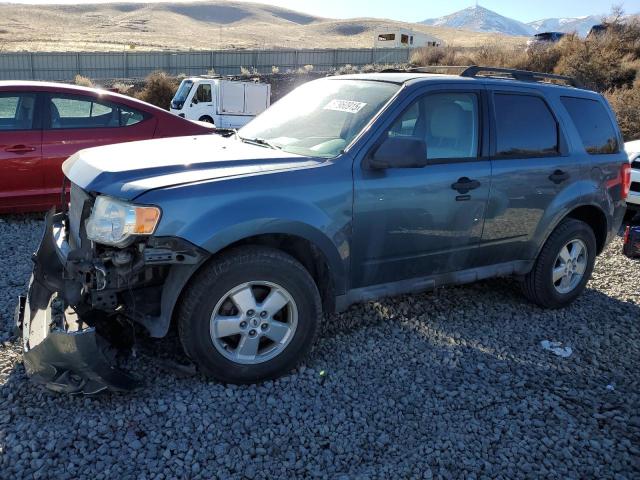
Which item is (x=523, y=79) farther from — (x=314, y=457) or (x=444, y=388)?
(x=314, y=457)

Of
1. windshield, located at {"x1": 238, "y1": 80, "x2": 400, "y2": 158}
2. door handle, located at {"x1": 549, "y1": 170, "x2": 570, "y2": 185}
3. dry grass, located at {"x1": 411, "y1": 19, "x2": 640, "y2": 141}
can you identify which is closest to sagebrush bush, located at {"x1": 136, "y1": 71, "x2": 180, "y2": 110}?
dry grass, located at {"x1": 411, "y1": 19, "x2": 640, "y2": 141}

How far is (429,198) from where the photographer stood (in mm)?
3969

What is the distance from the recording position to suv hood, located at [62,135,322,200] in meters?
3.23

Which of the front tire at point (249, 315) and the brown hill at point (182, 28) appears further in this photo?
the brown hill at point (182, 28)

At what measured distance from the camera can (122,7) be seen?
136m

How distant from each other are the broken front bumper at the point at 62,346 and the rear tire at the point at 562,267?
3.33 metres

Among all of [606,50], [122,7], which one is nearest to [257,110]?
[606,50]

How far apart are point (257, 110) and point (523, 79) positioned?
1655 centimetres

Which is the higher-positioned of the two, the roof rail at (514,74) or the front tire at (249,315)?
the roof rail at (514,74)

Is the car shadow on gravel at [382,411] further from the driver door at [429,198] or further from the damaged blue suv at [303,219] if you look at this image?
the driver door at [429,198]

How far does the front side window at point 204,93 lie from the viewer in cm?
1994

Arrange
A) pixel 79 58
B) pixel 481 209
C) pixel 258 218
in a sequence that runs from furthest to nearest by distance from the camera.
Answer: pixel 79 58
pixel 481 209
pixel 258 218

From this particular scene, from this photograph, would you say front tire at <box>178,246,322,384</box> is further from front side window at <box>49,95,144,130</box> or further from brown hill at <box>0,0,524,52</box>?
brown hill at <box>0,0,524,52</box>

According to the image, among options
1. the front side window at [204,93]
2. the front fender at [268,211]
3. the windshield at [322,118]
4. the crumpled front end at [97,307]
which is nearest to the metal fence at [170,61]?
the front side window at [204,93]
